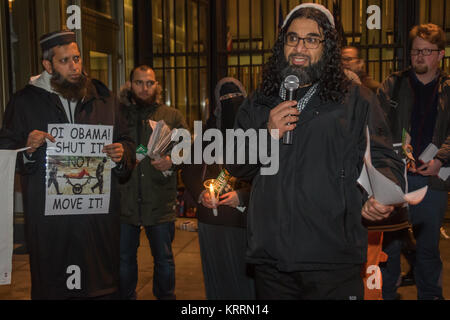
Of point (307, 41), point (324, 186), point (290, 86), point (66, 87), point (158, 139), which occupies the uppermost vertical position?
point (307, 41)

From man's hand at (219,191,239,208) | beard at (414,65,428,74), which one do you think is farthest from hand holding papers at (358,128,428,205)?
beard at (414,65,428,74)

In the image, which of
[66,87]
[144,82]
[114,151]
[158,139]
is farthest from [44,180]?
[144,82]

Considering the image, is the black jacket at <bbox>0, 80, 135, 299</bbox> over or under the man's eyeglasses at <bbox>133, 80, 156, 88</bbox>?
under

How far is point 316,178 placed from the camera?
7.89 feet

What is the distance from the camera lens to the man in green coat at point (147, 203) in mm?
4824

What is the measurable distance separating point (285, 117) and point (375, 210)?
533mm

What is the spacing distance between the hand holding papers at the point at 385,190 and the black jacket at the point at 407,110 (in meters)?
2.45

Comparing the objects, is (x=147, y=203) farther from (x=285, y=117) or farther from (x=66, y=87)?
(x=285, y=117)

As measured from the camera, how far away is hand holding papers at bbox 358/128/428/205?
2.12 meters

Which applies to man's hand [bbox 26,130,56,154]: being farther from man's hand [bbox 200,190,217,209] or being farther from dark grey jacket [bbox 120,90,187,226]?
dark grey jacket [bbox 120,90,187,226]

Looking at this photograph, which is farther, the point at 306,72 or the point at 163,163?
the point at 163,163

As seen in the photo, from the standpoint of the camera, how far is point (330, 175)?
2.42 meters

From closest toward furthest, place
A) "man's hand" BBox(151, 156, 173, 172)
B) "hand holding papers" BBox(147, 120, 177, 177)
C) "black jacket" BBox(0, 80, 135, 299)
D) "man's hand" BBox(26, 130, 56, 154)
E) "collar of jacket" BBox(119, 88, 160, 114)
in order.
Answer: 1. "man's hand" BBox(26, 130, 56, 154)
2. "black jacket" BBox(0, 80, 135, 299)
3. "hand holding papers" BBox(147, 120, 177, 177)
4. "man's hand" BBox(151, 156, 173, 172)
5. "collar of jacket" BBox(119, 88, 160, 114)

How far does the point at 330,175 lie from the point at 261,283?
627 mm
